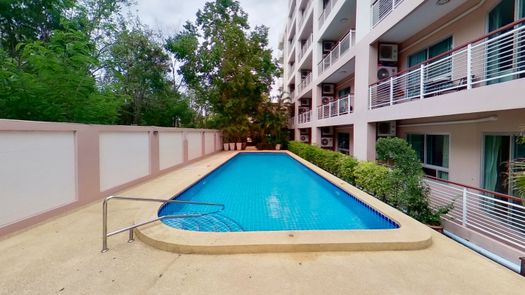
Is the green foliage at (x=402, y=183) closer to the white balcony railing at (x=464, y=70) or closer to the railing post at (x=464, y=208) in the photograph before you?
the railing post at (x=464, y=208)

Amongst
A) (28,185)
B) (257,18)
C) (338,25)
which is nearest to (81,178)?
(28,185)

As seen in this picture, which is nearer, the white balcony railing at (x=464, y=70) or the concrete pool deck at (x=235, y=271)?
the concrete pool deck at (x=235, y=271)

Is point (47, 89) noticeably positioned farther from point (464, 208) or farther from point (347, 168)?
point (464, 208)

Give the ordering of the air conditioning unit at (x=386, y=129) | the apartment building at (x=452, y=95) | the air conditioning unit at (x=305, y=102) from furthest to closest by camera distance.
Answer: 1. the air conditioning unit at (x=305, y=102)
2. the air conditioning unit at (x=386, y=129)
3. the apartment building at (x=452, y=95)

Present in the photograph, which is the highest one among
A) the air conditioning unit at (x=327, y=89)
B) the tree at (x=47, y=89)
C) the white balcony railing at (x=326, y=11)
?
the white balcony railing at (x=326, y=11)

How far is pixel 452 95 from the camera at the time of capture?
5.34m

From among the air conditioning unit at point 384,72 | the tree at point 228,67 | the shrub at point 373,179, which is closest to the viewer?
the shrub at point 373,179

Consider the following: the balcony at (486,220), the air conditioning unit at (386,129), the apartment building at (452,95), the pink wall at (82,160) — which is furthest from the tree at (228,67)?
the balcony at (486,220)

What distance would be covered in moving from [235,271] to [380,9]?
9811mm

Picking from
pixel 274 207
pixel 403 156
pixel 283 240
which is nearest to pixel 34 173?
pixel 283 240

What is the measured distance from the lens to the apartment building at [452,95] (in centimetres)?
461

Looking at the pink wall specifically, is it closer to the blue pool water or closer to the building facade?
the blue pool water

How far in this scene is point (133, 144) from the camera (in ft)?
24.8

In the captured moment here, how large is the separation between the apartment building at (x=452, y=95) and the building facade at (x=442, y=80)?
24 mm
